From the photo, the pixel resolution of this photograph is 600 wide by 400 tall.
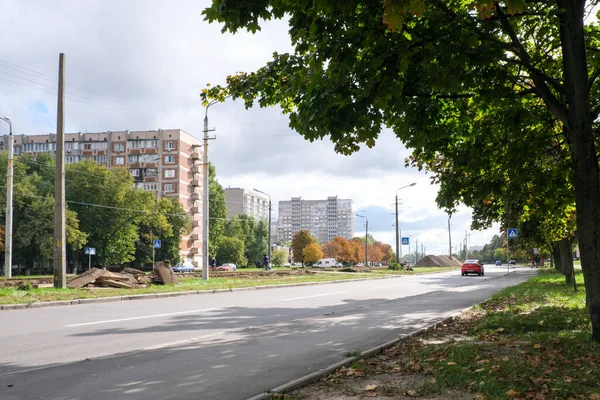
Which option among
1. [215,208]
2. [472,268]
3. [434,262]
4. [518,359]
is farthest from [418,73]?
[434,262]

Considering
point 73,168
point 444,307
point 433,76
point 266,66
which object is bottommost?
point 444,307

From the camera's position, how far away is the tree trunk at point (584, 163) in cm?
734

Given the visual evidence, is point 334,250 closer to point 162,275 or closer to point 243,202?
point 243,202

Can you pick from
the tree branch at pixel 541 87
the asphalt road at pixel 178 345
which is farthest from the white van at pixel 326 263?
the tree branch at pixel 541 87

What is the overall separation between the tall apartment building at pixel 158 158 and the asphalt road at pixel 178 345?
8488 centimetres

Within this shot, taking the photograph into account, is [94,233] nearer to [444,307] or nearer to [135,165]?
[135,165]

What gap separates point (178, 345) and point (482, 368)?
16.5ft

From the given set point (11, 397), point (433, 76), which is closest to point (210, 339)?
point (11, 397)

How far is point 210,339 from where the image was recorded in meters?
9.43

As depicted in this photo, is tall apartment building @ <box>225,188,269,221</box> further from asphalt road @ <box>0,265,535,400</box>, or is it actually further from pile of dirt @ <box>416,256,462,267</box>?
asphalt road @ <box>0,265,535,400</box>

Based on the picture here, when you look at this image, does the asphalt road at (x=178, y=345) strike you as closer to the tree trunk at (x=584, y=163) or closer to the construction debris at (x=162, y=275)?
the tree trunk at (x=584, y=163)

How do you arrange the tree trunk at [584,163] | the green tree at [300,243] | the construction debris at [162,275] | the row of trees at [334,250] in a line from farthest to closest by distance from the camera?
the green tree at [300,243] < the row of trees at [334,250] < the construction debris at [162,275] < the tree trunk at [584,163]

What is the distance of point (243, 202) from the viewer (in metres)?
159

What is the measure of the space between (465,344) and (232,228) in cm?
9816
